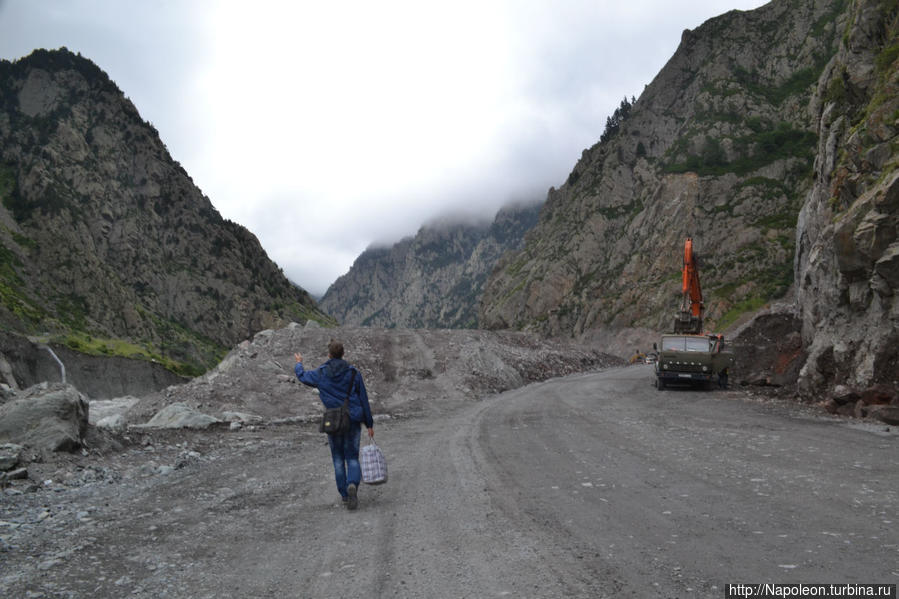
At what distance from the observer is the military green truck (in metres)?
22.1

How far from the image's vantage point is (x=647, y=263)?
249 feet

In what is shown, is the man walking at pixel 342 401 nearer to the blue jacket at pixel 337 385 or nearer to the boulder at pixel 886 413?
the blue jacket at pixel 337 385

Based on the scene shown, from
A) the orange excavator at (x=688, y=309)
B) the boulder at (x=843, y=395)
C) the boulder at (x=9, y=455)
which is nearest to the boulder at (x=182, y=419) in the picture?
the boulder at (x=9, y=455)

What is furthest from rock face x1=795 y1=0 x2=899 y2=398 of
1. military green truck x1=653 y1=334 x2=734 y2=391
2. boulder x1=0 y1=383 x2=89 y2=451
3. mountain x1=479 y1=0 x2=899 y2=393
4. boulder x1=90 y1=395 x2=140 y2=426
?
boulder x1=90 y1=395 x2=140 y2=426

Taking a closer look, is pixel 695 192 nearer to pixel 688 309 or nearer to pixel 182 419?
pixel 688 309

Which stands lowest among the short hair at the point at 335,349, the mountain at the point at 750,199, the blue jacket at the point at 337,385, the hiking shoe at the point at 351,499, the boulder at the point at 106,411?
the boulder at the point at 106,411

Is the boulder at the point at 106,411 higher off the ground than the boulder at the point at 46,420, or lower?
lower

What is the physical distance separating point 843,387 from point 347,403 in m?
13.3

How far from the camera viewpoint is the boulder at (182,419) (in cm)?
1490

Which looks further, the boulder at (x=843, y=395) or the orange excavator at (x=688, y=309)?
the orange excavator at (x=688, y=309)

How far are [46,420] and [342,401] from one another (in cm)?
652

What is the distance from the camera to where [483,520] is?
6012 mm

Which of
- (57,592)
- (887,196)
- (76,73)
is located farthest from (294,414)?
(76,73)

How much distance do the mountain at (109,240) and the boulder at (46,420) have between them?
176 ft
